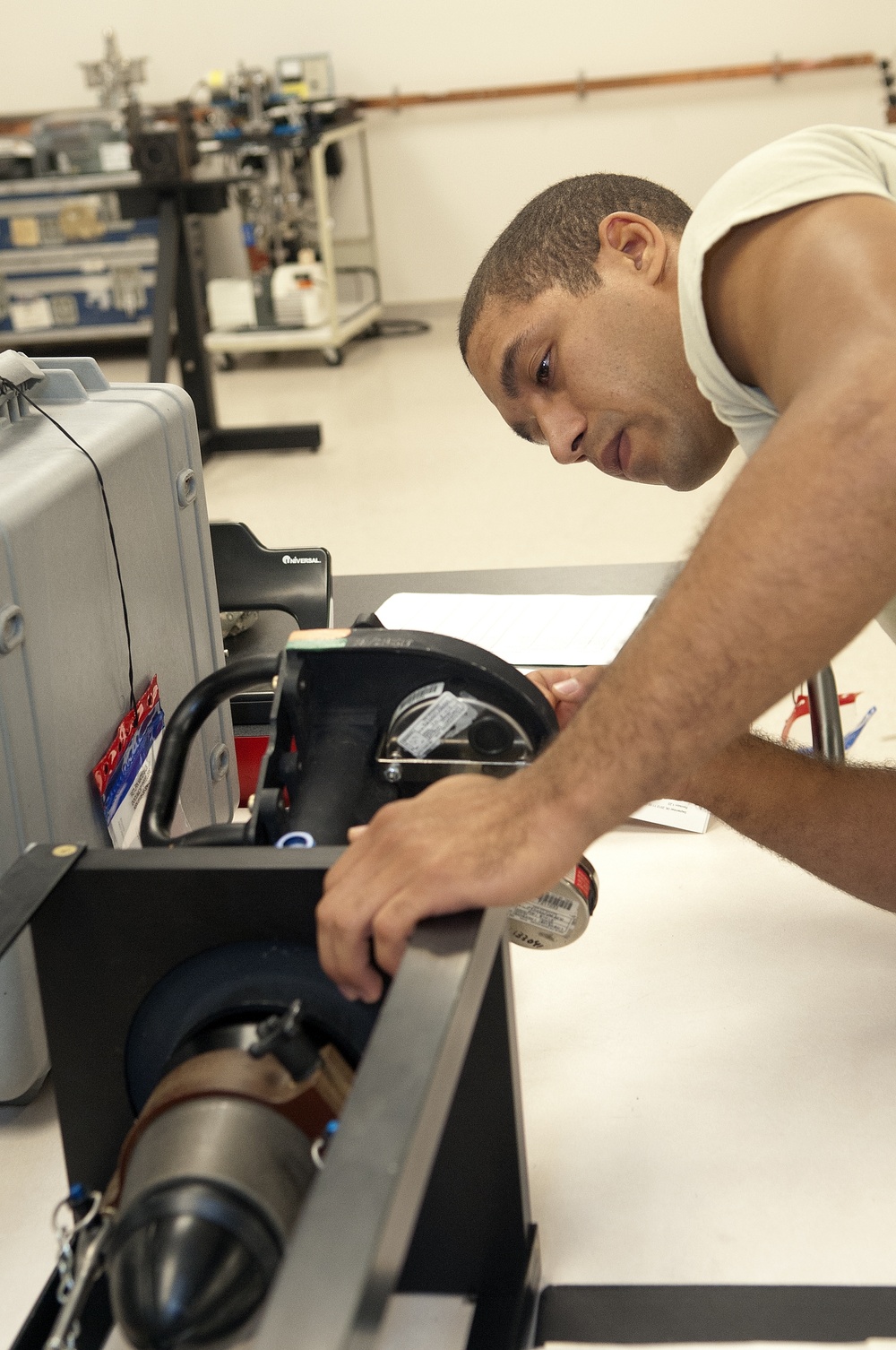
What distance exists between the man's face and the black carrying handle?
461 mm

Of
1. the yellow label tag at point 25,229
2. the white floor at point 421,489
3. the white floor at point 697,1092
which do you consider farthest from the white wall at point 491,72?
the white floor at point 697,1092

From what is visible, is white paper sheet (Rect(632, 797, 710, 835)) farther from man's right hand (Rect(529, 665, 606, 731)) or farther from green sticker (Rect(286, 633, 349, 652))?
green sticker (Rect(286, 633, 349, 652))

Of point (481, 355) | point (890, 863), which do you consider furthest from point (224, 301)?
point (890, 863)


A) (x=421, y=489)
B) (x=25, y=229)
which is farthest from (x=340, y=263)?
(x=421, y=489)

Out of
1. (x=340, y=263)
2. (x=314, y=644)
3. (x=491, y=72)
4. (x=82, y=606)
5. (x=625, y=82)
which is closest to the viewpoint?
(x=314, y=644)

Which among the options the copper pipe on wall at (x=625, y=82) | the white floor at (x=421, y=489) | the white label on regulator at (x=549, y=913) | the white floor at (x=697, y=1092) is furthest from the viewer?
the copper pipe on wall at (x=625, y=82)

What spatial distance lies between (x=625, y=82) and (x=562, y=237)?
5018 millimetres

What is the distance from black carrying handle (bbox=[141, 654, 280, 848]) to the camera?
78 cm

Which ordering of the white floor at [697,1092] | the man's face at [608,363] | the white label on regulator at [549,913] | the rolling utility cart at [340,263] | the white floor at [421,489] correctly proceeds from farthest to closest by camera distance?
the rolling utility cart at [340,263], the white floor at [421,489], the man's face at [608,363], the white label on regulator at [549,913], the white floor at [697,1092]

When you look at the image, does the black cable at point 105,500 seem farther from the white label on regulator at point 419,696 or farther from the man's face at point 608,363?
the man's face at point 608,363

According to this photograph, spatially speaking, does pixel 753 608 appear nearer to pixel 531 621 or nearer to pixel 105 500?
pixel 105 500

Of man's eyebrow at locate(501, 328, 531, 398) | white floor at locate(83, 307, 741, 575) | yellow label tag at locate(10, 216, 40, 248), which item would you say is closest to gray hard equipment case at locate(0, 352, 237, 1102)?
man's eyebrow at locate(501, 328, 531, 398)

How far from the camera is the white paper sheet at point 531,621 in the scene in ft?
4.33

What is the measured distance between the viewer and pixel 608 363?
114 centimetres
